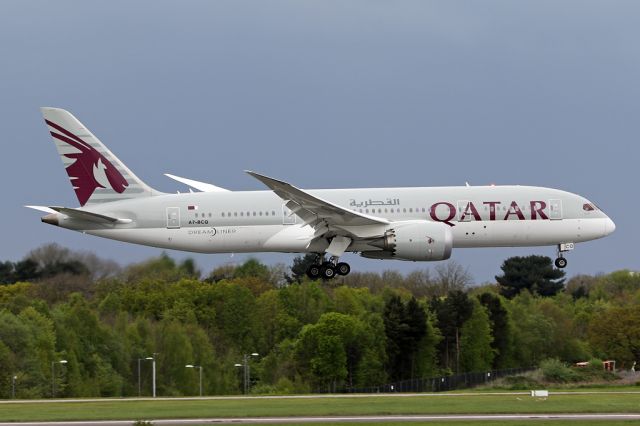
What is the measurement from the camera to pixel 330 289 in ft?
501

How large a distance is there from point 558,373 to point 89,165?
44.5 meters

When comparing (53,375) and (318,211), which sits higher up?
(318,211)

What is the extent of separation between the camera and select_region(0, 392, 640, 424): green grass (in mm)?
60656

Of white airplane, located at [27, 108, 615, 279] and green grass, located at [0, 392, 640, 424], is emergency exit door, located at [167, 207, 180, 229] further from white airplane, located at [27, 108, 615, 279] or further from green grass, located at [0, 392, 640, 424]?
green grass, located at [0, 392, 640, 424]

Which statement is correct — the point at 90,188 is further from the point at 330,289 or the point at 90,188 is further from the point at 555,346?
the point at 555,346

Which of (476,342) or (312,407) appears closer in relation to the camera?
(312,407)

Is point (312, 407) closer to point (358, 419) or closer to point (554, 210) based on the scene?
point (358, 419)

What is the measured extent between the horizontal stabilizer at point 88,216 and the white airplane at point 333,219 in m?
0.05

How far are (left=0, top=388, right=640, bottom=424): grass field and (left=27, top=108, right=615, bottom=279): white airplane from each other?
742 cm

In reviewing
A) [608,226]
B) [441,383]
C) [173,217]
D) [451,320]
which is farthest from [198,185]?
[451,320]

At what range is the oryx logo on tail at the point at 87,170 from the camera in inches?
2921

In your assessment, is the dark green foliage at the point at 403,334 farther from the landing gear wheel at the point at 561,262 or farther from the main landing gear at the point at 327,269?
the main landing gear at the point at 327,269

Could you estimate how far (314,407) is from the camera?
64000 mm

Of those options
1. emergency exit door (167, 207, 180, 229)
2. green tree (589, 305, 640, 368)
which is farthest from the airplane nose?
green tree (589, 305, 640, 368)
